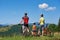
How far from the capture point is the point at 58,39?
1997cm

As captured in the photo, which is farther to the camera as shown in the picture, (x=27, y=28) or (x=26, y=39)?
(x=27, y=28)

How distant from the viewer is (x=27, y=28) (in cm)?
2317

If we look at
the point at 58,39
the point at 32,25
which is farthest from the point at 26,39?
the point at 32,25

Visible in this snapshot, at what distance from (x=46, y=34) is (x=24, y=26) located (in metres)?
2.64

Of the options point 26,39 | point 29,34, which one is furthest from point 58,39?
point 29,34

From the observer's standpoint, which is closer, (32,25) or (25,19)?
(25,19)

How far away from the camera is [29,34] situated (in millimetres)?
23312

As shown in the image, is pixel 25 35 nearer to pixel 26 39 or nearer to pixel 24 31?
pixel 24 31

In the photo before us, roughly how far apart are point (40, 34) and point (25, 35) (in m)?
1.95

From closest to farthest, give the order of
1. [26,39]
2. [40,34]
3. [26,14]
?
[26,39] < [26,14] < [40,34]

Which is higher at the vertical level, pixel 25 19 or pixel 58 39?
pixel 25 19

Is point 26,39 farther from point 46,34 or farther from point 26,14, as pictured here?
point 46,34

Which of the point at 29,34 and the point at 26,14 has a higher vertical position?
the point at 26,14

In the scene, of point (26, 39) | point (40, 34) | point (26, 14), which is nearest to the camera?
point (26, 39)
